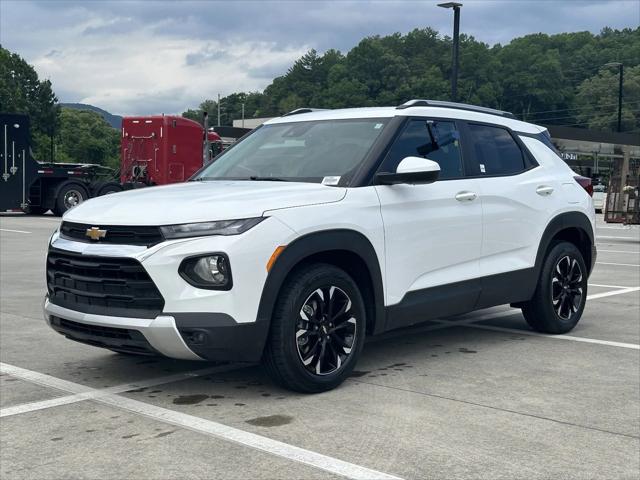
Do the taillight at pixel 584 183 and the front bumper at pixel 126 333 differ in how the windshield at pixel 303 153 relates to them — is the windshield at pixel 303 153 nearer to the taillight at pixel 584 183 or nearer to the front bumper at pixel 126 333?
the front bumper at pixel 126 333

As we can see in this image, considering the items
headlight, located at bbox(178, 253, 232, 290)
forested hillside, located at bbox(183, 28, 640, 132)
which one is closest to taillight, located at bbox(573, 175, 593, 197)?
headlight, located at bbox(178, 253, 232, 290)

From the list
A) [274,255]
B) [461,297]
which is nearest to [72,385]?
[274,255]

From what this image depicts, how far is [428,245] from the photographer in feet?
19.5

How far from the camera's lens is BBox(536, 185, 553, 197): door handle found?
7074 millimetres

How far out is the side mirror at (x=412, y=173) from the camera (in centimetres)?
554

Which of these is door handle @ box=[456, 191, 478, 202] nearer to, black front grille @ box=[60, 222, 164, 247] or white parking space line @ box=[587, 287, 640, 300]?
black front grille @ box=[60, 222, 164, 247]

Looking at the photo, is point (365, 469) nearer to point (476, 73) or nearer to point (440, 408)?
point (440, 408)

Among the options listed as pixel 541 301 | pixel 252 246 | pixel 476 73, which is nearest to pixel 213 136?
pixel 541 301

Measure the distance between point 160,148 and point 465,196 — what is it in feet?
67.9

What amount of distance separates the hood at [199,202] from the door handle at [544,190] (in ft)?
7.49

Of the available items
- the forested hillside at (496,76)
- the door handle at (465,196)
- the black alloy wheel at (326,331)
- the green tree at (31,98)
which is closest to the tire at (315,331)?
the black alloy wheel at (326,331)

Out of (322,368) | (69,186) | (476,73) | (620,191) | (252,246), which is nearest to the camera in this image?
(252,246)

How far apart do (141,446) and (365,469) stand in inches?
44.2

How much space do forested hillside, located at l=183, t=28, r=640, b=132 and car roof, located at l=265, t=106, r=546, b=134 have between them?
339ft
